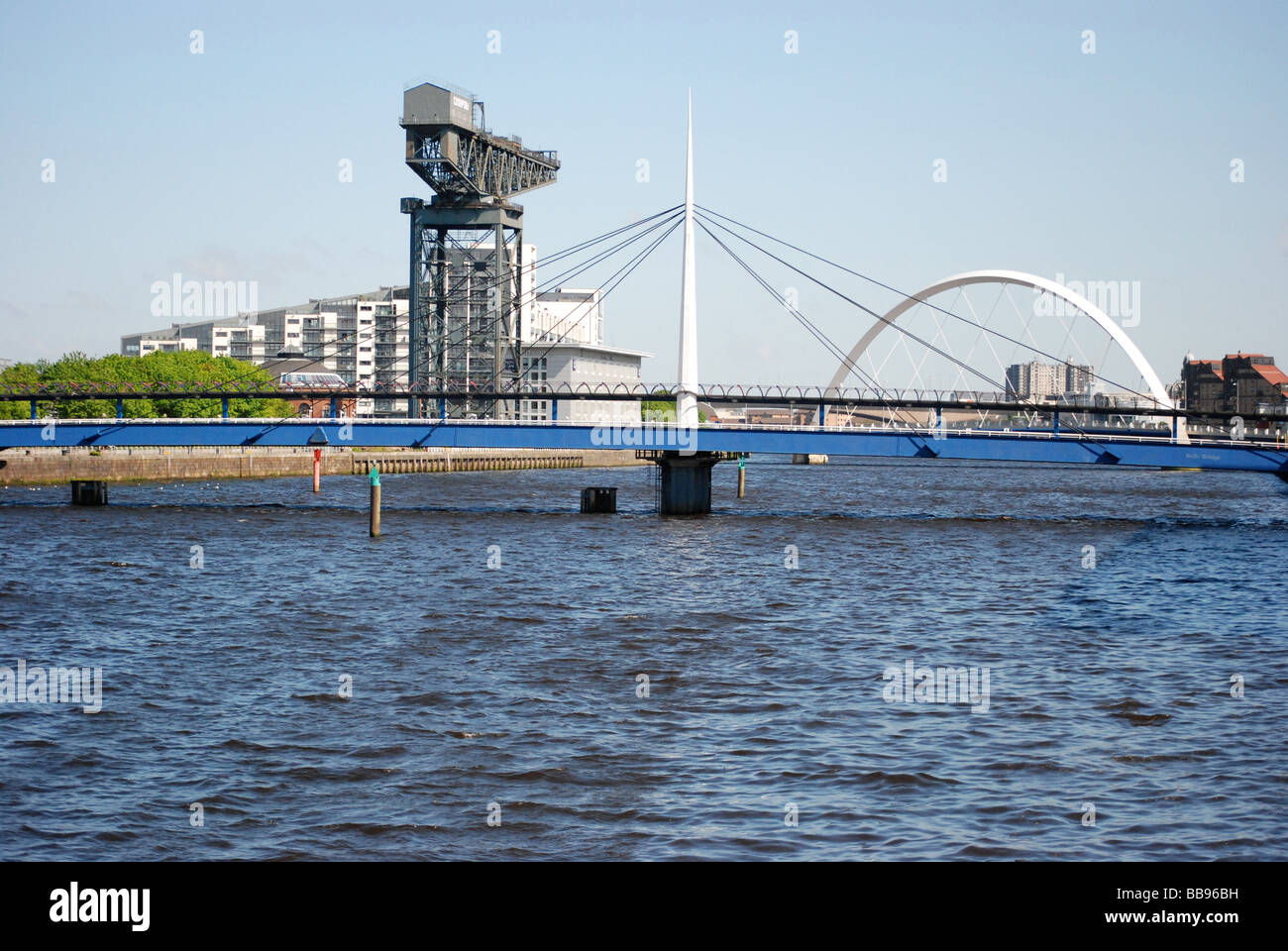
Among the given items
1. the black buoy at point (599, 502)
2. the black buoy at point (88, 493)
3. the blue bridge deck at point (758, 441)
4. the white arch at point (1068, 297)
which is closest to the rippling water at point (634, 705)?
the blue bridge deck at point (758, 441)

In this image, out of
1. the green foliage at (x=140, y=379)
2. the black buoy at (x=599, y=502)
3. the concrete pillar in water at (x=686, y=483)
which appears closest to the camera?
the concrete pillar in water at (x=686, y=483)

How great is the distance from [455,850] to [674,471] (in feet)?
153

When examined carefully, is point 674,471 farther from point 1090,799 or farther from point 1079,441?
point 1090,799

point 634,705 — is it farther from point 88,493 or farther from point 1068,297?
point 1068,297

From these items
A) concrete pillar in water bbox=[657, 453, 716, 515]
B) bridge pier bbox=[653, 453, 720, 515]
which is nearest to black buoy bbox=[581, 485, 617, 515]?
bridge pier bbox=[653, 453, 720, 515]

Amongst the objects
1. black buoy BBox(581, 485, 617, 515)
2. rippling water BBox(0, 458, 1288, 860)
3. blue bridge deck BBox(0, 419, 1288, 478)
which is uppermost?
blue bridge deck BBox(0, 419, 1288, 478)

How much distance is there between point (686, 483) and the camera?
58.3 metres

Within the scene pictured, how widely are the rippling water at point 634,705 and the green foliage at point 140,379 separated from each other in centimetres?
5983

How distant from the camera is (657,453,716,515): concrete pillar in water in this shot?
191 feet

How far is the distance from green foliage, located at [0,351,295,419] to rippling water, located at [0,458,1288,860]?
5983 centimetres

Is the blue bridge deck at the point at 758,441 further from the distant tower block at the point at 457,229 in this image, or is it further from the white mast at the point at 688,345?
the distant tower block at the point at 457,229

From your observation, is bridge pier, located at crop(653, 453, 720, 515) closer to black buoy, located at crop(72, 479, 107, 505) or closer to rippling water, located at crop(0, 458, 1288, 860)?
rippling water, located at crop(0, 458, 1288, 860)

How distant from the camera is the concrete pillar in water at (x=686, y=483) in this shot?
58.2 meters

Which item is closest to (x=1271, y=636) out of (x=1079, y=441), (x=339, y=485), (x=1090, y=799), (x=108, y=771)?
(x=1090, y=799)
